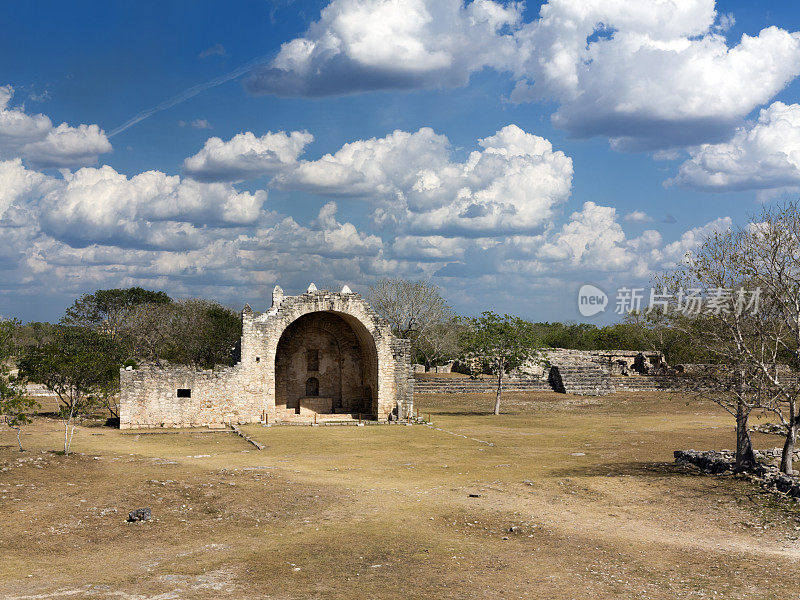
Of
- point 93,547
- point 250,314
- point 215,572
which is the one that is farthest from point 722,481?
point 250,314

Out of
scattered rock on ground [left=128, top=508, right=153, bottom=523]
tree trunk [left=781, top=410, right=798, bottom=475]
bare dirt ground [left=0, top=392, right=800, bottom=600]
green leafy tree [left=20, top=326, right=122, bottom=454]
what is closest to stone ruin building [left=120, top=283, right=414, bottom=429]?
green leafy tree [left=20, top=326, right=122, bottom=454]

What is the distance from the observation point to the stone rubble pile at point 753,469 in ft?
44.0

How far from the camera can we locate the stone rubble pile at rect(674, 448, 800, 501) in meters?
13.4

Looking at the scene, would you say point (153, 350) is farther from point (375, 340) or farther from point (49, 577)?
point (49, 577)

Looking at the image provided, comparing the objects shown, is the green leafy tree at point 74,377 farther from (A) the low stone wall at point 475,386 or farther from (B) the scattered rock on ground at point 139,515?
(A) the low stone wall at point 475,386

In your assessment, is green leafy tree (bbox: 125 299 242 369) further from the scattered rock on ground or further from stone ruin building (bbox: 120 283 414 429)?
the scattered rock on ground

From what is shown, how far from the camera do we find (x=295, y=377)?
30.9 meters

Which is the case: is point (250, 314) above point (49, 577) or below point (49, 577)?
above

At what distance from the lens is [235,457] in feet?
60.1

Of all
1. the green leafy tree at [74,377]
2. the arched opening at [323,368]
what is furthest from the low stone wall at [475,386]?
the green leafy tree at [74,377]

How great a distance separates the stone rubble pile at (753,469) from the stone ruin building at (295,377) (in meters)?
13.4

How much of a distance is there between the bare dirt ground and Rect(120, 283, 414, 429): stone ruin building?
4.75 m

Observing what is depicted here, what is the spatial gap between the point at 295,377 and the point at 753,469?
20083 mm

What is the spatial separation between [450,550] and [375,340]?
18.5 m
